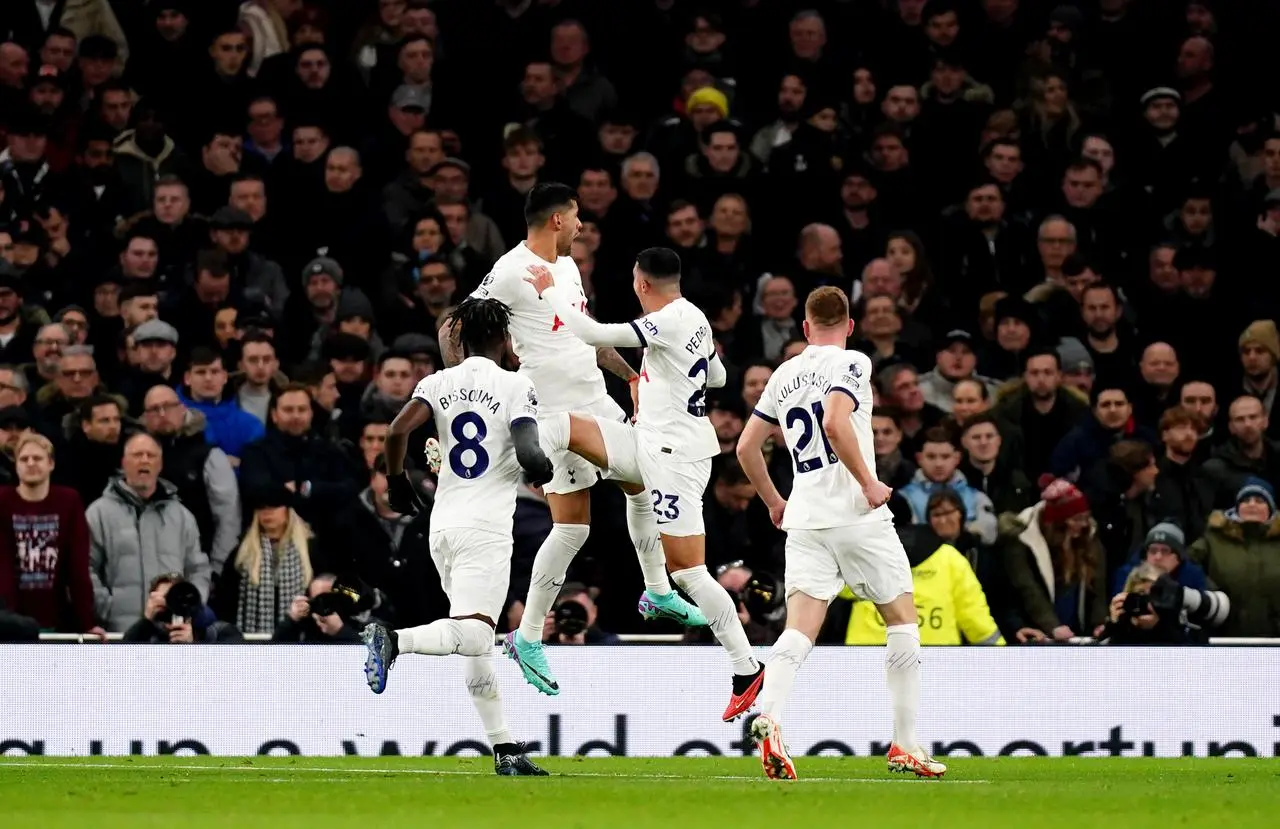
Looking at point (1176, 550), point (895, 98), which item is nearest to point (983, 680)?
point (1176, 550)

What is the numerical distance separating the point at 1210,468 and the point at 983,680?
10.0 feet

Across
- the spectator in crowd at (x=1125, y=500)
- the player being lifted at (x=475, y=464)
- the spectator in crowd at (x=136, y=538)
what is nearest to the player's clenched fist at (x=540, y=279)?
the player being lifted at (x=475, y=464)

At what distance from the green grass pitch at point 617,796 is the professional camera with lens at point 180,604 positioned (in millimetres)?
1608

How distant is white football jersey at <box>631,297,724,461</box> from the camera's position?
12914mm

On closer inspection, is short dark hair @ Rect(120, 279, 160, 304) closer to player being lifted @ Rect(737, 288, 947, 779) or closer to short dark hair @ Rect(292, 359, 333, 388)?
short dark hair @ Rect(292, 359, 333, 388)

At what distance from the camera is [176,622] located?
15555mm

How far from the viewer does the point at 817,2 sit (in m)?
22.9

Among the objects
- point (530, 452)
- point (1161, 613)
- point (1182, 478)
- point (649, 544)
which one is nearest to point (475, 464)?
point (530, 452)

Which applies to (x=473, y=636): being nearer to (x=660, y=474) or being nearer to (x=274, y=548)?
(x=660, y=474)

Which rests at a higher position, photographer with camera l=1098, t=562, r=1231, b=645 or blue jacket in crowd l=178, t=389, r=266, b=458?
blue jacket in crowd l=178, t=389, r=266, b=458

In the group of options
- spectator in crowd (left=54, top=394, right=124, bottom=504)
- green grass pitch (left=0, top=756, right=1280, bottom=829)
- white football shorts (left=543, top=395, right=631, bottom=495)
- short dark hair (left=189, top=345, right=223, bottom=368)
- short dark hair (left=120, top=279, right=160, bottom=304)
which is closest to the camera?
green grass pitch (left=0, top=756, right=1280, bottom=829)

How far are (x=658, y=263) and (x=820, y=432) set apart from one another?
4.92ft

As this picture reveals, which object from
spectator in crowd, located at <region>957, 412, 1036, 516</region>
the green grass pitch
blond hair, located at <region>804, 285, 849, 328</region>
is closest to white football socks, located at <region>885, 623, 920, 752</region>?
the green grass pitch

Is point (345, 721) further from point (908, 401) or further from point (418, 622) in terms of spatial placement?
point (908, 401)
